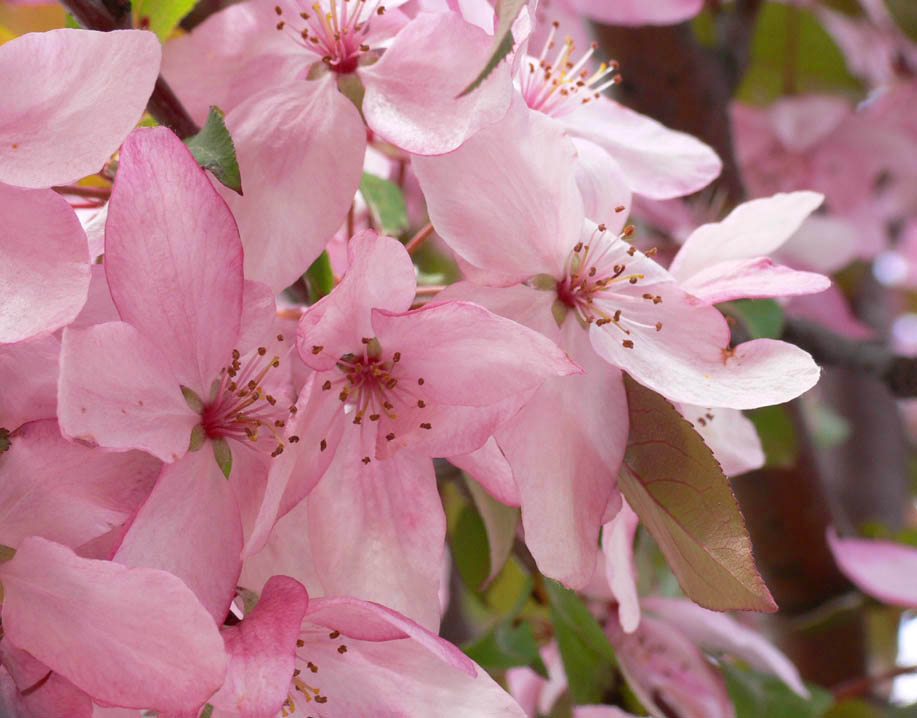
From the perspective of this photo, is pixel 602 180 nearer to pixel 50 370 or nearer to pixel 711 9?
pixel 50 370

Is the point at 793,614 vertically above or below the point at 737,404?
below

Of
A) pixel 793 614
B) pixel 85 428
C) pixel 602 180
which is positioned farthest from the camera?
pixel 793 614

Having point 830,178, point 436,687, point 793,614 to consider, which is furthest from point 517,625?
point 830,178

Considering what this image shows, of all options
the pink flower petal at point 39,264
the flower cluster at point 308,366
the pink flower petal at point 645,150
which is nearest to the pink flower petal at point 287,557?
the flower cluster at point 308,366

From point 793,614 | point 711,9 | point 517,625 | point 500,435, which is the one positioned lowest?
point 793,614

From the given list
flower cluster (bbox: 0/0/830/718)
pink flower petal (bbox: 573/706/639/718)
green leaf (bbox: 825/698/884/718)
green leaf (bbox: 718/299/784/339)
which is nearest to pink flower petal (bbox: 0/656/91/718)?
flower cluster (bbox: 0/0/830/718)

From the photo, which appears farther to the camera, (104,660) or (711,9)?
(711,9)
